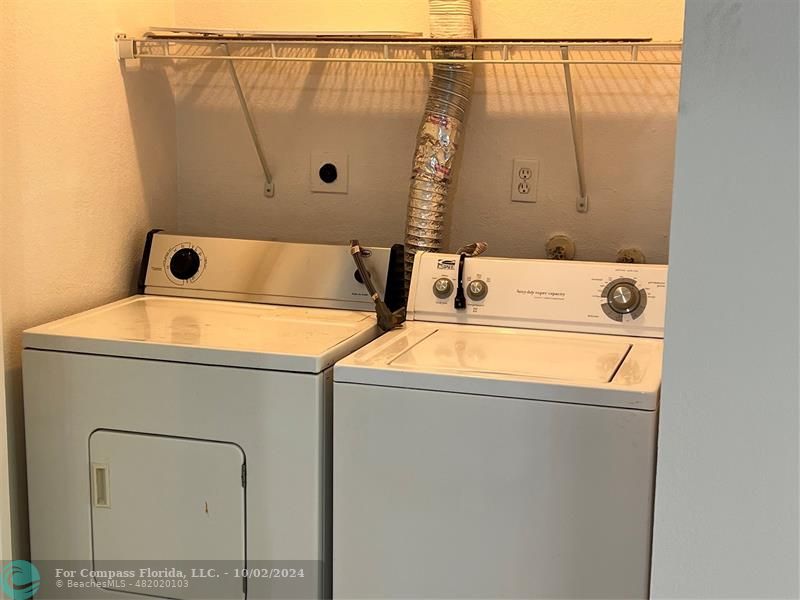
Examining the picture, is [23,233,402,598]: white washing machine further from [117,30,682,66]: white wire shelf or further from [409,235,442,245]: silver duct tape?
[117,30,682,66]: white wire shelf

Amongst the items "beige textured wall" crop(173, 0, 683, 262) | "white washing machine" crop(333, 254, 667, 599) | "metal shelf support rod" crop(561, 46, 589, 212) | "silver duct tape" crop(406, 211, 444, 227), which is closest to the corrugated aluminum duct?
"silver duct tape" crop(406, 211, 444, 227)

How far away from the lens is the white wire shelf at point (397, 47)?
2.00 metres

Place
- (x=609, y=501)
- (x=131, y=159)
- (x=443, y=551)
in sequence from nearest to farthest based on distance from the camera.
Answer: (x=609, y=501) → (x=443, y=551) → (x=131, y=159)

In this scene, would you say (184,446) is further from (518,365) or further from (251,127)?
(251,127)

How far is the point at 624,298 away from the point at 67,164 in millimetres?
1272

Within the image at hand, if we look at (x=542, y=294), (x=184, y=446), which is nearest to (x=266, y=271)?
(x=184, y=446)

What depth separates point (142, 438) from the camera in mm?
1817

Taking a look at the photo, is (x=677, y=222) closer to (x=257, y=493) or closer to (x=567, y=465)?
(x=567, y=465)

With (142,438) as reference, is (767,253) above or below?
above

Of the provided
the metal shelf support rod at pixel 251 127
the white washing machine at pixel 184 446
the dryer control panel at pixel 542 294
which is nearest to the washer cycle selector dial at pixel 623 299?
the dryer control panel at pixel 542 294

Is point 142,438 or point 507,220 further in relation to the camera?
point 507,220

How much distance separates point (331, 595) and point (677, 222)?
111 centimetres

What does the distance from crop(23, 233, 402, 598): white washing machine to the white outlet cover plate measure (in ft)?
1.76

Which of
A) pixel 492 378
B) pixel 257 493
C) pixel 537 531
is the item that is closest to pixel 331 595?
pixel 257 493
